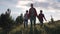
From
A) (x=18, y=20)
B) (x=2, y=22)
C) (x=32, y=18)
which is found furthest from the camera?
(x=18, y=20)

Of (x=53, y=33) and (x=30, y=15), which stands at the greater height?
(x=30, y=15)

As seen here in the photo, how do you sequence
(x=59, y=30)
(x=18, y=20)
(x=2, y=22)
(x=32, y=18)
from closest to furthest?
(x=32, y=18) < (x=59, y=30) < (x=2, y=22) < (x=18, y=20)

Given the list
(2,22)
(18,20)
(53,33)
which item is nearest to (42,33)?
(53,33)

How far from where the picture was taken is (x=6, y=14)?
71.4 metres

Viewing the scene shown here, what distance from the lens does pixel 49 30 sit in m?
24.4

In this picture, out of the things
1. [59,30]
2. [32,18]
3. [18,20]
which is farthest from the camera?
[18,20]

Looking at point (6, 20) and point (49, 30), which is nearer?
point (49, 30)

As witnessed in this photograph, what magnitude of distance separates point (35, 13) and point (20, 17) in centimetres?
5797

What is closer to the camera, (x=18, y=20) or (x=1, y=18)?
(x=1, y=18)

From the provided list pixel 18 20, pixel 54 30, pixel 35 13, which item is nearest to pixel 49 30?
pixel 54 30

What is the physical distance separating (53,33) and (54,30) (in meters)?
0.89

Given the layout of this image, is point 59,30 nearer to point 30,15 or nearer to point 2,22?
point 30,15

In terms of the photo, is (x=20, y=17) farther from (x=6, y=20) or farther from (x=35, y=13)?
(x=35, y=13)

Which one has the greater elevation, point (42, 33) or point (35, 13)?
point (35, 13)
